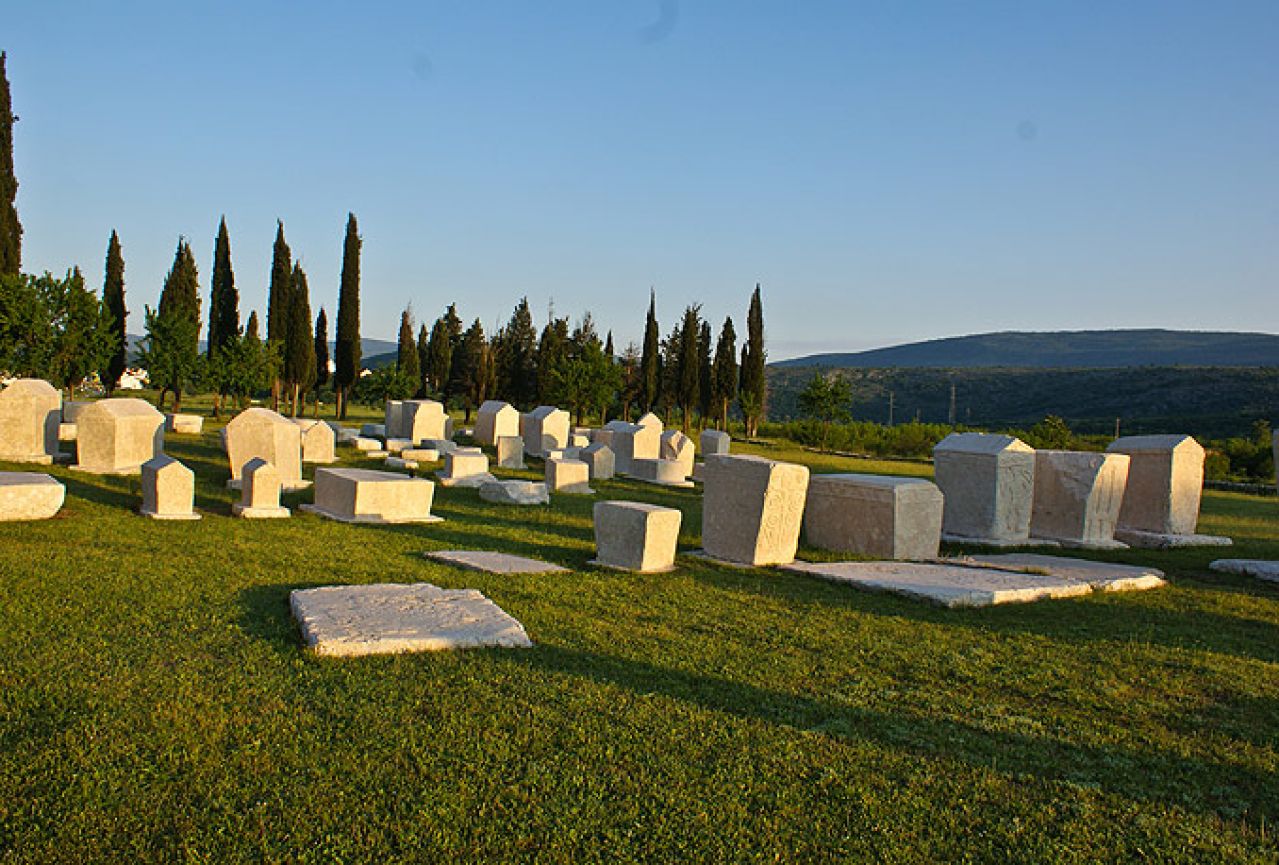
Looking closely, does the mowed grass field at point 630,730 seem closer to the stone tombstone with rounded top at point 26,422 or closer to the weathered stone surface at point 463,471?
the weathered stone surface at point 463,471

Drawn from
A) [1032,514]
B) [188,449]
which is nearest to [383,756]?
[1032,514]

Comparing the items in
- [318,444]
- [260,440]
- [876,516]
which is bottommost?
[876,516]

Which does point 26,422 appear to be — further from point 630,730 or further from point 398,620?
point 630,730

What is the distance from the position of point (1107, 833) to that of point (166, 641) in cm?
471

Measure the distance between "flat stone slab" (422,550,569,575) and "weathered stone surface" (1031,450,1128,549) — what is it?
7.14m

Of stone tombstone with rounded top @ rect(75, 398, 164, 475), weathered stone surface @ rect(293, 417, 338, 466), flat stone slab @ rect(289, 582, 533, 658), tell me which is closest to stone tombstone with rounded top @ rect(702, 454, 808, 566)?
flat stone slab @ rect(289, 582, 533, 658)

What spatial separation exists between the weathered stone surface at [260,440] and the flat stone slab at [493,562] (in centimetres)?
547

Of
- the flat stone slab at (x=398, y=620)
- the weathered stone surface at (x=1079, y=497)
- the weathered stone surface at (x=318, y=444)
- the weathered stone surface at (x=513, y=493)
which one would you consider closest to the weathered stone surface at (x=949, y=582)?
the weathered stone surface at (x=1079, y=497)

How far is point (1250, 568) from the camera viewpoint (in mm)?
9445

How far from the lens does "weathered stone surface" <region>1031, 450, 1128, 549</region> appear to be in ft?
37.7

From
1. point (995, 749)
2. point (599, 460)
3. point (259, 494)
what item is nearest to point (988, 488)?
point (995, 749)

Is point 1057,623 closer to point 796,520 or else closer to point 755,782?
point 796,520

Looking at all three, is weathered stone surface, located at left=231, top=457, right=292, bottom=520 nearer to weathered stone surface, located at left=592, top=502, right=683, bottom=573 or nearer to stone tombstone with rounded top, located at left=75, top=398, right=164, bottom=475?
stone tombstone with rounded top, located at left=75, top=398, right=164, bottom=475

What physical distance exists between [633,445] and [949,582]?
1207 cm
